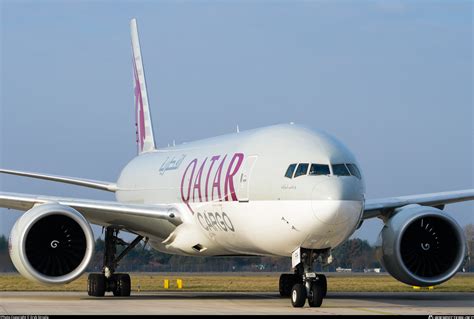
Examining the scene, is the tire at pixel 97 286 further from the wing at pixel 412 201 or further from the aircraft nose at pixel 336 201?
the aircraft nose at pixel 336 201

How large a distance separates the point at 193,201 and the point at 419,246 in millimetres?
5515

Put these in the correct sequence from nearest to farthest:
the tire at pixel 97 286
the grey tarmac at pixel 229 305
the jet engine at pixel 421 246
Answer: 1. the grey tarmac at pixel 229 305
2. the jet engine at pixel 421 246
3. the tire at pixel 97 286

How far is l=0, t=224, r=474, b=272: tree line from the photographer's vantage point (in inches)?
1804

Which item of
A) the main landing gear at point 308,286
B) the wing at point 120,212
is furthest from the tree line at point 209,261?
the main landing gear at point 308,286

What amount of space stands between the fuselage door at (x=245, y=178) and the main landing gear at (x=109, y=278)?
666cm

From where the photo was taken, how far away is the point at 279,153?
2336 cm

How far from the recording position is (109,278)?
29.7 metres

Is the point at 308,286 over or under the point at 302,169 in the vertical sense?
under

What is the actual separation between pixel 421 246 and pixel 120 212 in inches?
285

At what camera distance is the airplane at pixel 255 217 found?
22.1 meters

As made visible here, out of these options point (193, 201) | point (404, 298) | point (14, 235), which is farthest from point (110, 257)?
point (404, 298)

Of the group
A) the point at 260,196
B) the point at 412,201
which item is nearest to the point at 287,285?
the point at 412,201

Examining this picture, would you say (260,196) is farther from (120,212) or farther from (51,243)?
(120,212)

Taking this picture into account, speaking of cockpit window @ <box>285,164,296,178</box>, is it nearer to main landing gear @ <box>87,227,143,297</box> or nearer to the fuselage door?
the fuselage door
